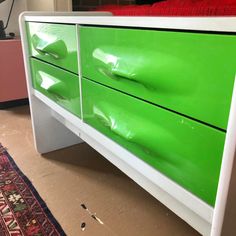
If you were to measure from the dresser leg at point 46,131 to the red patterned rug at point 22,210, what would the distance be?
209mm

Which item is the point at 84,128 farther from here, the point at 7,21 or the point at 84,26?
the point at 7,21

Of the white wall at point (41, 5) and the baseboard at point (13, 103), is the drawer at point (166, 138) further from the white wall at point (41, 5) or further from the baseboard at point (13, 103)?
the baseboard at point (13, 103)

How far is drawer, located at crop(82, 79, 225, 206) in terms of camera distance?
1.71 feet

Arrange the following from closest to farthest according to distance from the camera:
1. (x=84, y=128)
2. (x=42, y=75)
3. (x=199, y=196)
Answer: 1. (x=199, y=196)
2. (x=84, y=128)
3. (x=42, y=75)

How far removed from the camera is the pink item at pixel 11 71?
74.0 inches

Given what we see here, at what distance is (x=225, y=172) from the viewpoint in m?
0.45

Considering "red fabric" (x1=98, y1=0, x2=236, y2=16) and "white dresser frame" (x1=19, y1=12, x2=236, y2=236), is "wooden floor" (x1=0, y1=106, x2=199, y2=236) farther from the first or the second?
"red fabric" (x1=98, y1=0, x2=236, y2=16)

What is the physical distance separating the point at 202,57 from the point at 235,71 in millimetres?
72

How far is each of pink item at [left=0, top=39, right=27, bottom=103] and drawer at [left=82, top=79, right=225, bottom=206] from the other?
1297 millimetres

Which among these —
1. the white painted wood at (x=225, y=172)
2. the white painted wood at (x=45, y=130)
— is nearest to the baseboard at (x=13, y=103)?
the white painted wood at (x=45, y=130)

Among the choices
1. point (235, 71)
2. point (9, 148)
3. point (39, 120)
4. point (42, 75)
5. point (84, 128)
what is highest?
point (235, 71)

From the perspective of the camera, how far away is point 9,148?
148cm

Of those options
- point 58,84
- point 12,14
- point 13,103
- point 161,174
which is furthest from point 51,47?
point 12,14

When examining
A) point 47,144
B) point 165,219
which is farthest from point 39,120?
point 165,219
